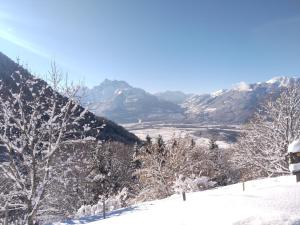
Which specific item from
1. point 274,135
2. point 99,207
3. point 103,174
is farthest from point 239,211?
point 103,174

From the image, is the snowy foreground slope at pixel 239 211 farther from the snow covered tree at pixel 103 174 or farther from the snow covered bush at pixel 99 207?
the snow covered tree at pixel 103 174

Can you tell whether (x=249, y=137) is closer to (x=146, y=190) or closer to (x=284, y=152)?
(x=284, y=152)

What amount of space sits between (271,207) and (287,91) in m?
33.8

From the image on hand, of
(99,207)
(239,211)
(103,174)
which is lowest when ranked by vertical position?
(99,207)

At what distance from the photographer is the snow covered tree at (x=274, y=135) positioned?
123ft

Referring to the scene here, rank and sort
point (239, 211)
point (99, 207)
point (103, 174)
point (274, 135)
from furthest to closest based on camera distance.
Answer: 1. point (103, 174)
2. point (99, 207)
3. point (274, 135)
4. point (239, 211)

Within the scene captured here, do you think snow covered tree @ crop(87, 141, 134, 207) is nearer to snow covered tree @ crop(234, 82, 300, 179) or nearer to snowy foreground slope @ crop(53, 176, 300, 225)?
snow covered tree @ crop(234, 82, 300, 179)

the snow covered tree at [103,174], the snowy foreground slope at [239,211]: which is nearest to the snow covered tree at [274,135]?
the snow covered tree at [103,174]

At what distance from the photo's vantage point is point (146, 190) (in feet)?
147

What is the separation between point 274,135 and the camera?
39.5 m

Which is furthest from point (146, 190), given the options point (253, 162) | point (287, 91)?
point (287, 91)

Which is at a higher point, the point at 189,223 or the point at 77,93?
the point at 77,93

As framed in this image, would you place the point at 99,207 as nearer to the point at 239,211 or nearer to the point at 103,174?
the point at 103,174

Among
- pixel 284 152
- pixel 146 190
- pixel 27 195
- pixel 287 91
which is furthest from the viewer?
pixel 146 190
